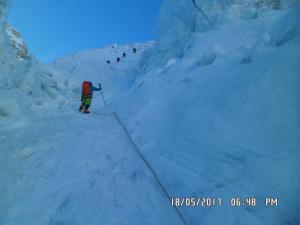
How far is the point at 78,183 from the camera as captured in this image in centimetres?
457

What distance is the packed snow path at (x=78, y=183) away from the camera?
146 inches

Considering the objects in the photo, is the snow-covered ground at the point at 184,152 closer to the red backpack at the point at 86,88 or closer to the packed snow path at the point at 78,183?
the packed snow path at the point at 78,183

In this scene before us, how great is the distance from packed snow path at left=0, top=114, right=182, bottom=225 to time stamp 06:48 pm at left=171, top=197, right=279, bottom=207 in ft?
0.60

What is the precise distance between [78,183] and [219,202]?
8.12 feet

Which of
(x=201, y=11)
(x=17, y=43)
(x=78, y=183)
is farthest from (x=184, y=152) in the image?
(x=17, y=43)

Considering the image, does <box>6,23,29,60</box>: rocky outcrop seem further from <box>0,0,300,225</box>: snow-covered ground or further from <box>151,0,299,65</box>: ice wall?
<box>0,0,300,225</box>: snow-covered ground

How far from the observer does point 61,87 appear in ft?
76.3

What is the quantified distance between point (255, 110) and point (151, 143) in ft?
8.09

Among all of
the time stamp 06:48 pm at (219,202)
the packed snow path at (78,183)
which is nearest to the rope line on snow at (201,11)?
the packed snow path at (78,183)

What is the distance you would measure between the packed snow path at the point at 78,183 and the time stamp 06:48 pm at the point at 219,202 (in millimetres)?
183

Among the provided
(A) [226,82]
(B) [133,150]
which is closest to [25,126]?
(B) [133,150]

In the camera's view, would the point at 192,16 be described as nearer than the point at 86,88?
No

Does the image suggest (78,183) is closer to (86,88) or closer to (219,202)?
(219,202)

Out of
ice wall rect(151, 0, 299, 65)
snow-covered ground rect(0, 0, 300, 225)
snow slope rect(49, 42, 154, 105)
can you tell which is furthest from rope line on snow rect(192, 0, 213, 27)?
snow slope rect(49, 42, 154, 105)
